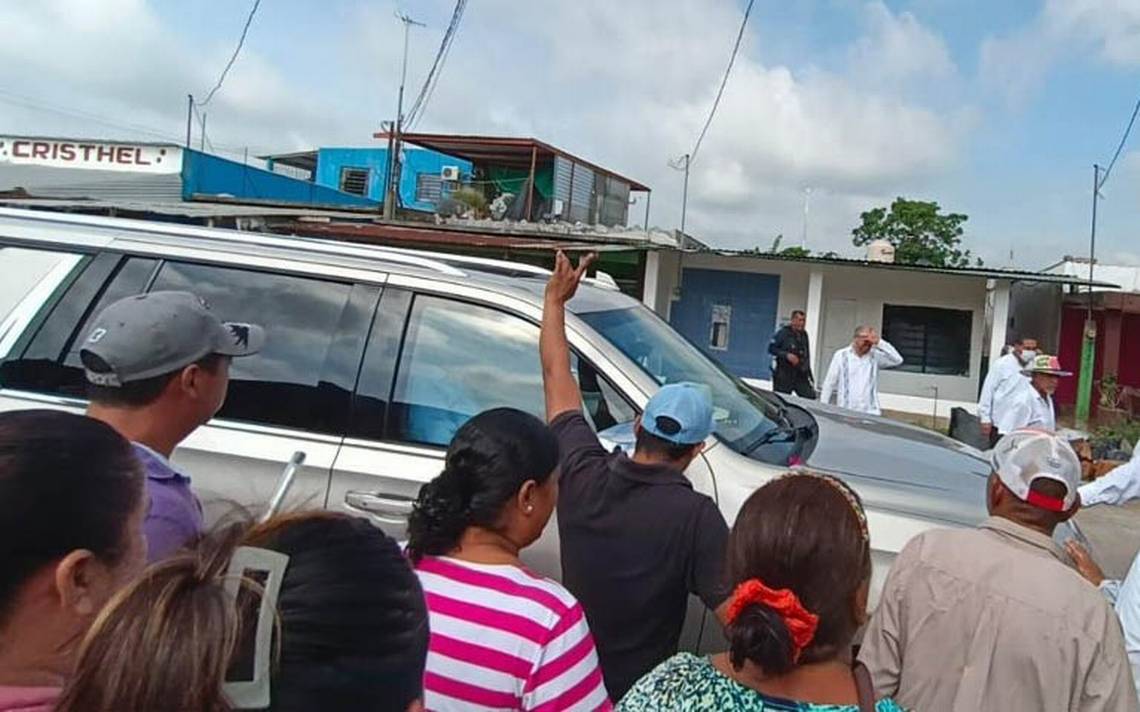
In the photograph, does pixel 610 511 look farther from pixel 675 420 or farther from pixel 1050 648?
pixel 1050 648

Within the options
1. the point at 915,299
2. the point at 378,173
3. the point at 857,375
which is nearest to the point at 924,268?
the point at 915,299

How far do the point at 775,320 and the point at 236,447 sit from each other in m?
15.5

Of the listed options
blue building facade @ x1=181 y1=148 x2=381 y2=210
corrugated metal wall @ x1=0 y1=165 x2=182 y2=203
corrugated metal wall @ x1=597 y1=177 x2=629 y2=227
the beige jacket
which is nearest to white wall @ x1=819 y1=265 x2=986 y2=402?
corrugated metal wall @ x1=597 y1=177 x2=629 y2=227

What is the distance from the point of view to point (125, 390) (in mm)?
2168

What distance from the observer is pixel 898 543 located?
3.10 meters

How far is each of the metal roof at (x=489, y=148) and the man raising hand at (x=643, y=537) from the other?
18.2 m

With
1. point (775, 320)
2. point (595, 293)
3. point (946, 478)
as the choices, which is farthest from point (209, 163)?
point (946, 478)

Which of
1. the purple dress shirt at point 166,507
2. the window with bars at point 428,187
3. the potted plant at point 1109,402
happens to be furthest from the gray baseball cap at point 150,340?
the window with bars at point 428,187

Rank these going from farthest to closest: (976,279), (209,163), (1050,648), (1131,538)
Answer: (209,163) → (976,279) → (1131,538) → (1050,648)

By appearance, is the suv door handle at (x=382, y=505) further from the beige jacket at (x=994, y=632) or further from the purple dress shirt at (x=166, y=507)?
the beige jacket at (x=994, y=632)

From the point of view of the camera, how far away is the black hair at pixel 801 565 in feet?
5.12

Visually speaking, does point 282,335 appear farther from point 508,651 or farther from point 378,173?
point 378,173

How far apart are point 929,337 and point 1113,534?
9986mm

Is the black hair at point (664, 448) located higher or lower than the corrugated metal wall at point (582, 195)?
lower
